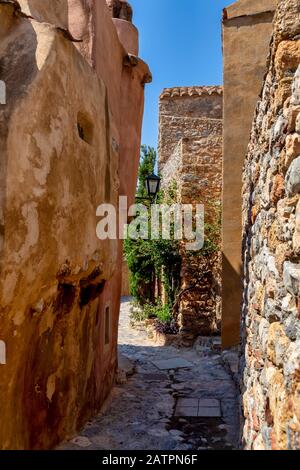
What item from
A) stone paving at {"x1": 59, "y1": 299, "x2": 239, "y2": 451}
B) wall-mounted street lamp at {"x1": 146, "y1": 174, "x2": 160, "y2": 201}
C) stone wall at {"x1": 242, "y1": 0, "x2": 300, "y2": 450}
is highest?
wall-mounted street lamp at {"x1": 146, "y1": 174, "x2": 160, "y2": 201}

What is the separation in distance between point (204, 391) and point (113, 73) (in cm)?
473

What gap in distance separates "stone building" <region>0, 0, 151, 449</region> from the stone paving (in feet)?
1.19

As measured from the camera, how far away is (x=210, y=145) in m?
10.4

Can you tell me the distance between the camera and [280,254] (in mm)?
2453

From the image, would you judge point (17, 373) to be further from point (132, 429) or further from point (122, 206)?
point (122, 206)

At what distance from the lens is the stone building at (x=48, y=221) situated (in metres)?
2.91

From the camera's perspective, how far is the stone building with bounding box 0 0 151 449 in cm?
291

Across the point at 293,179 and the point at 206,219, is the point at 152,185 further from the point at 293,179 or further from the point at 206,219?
the point at 293,179

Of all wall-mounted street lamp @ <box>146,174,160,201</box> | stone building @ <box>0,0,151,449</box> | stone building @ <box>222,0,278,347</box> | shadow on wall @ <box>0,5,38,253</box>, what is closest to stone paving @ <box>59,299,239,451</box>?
stone building @ <box>0,0,151,449</box>

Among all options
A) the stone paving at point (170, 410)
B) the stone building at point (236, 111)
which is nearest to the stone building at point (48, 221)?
the stone paving at point (170, 410)

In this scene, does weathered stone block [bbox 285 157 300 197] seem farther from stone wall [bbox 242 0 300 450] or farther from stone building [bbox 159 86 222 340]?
stone building [bbox 159 86 222 340]

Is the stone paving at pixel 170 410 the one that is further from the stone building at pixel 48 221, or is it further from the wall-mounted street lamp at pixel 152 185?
the wall-mounted street lamp at pixel 152 185

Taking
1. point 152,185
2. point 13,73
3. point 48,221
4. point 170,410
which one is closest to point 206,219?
point 152,185

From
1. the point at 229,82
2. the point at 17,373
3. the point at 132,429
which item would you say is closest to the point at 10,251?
the point at 17,373
